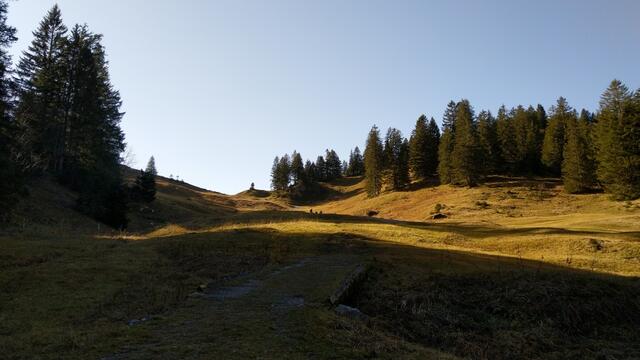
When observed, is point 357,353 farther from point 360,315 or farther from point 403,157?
point 403,157

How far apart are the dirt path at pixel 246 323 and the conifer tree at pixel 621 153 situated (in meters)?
62.9

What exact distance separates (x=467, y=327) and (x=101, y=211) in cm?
4069

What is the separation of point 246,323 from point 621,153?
234 feet

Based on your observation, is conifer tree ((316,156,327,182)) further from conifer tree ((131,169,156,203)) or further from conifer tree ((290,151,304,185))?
conifer tree ((131,169,156,203))

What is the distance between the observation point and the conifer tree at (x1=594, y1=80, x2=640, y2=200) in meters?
65.2

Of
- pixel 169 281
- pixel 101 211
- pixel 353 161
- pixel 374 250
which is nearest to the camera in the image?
pixel 169 281

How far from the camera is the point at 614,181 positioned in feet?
226

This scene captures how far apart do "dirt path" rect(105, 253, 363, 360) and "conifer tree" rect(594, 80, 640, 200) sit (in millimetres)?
62905

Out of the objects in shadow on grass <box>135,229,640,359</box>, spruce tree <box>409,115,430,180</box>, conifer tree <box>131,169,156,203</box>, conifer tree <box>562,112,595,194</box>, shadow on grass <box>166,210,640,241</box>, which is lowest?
shadow on grass <box>135,229,640,359</box>

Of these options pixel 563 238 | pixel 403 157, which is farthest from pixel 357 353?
pixel 403 157

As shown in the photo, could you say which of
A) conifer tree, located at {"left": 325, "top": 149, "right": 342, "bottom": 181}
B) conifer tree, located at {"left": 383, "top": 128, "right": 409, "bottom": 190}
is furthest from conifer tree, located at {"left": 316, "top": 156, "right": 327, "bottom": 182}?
conifer tree, located at {"left": 383, "top": 128, "right": 409, "bottom": 190}

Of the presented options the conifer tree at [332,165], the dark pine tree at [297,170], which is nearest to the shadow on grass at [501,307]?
the dark pine tree at [297,170]

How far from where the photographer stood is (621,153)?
217 ft

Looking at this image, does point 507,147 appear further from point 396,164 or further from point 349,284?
point 349,284
